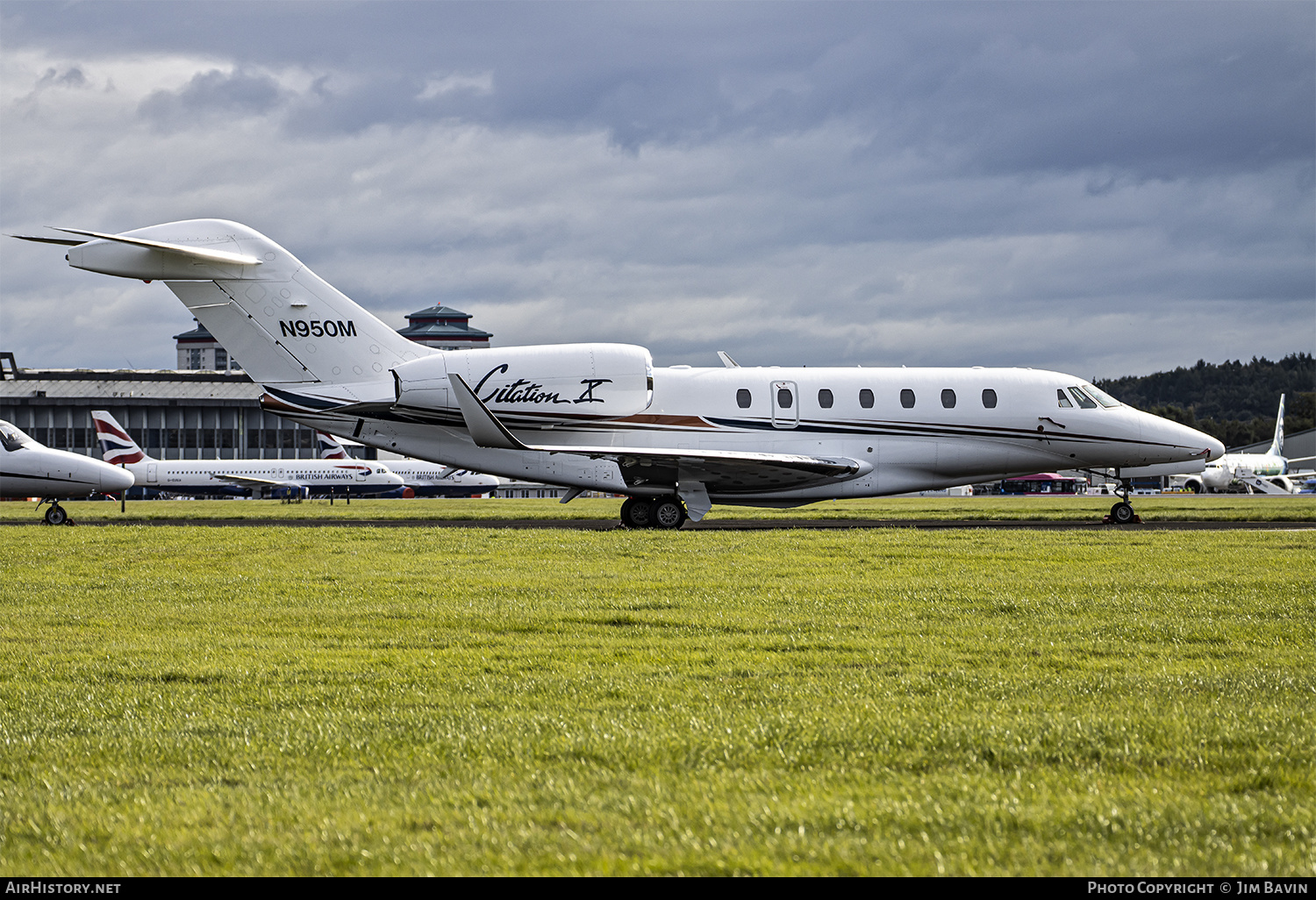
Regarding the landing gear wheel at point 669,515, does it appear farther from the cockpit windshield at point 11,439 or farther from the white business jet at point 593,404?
the cockpit windshield at point 11,439

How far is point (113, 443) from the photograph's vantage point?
70.4m

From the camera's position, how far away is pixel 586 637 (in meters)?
8.20

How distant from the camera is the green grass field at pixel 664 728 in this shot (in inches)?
150

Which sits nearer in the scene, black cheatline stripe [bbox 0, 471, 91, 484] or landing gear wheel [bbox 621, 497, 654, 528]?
landing gear wheel [bbox 621, 497, 654, 528]

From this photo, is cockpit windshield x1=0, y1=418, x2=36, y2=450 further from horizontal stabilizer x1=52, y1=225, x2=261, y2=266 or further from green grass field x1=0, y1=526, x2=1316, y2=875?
green grass field x1=0, y1=526, x2=1316, y2=875

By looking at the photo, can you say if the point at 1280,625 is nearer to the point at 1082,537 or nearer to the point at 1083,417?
the point at 1082,537

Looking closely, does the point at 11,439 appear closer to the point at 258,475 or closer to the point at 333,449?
the point at 258,475

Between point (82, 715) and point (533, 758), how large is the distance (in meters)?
2.53

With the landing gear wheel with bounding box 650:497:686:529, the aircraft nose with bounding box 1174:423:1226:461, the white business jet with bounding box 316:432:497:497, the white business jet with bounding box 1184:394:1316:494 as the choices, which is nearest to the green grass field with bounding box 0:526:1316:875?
the landing gear wheel with bounding box 650:497:686:529

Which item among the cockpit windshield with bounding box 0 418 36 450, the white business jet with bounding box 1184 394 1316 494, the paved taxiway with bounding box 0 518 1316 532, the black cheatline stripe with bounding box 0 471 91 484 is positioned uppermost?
the cockpit windshield with bounding box 0 418 36 450

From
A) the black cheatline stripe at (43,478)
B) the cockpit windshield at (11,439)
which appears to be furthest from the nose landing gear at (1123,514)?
the cockpit windshield at (11,439)

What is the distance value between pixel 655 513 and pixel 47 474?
14929 mm

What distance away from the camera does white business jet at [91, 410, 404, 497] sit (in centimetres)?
7281

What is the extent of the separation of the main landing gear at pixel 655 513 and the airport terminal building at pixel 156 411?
92122mm
